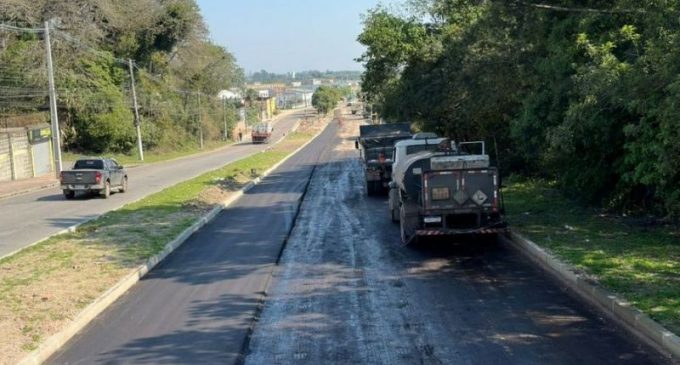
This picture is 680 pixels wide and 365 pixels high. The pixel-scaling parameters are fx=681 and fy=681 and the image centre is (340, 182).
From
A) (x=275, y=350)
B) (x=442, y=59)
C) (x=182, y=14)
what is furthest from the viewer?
(x=182, y=14)

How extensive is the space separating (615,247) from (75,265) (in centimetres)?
1005

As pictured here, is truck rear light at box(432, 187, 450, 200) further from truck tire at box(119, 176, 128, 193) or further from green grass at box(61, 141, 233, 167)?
green grass at box(61, 141, 233, 167)

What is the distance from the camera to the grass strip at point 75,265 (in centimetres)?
895

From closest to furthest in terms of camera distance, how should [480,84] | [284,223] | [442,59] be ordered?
[284,223] → [480,84] → [442,59]

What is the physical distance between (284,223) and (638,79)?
10210mm

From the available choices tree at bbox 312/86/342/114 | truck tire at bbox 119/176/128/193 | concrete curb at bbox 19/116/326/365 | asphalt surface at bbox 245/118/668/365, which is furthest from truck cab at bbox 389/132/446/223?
tree at bbox 312/86/342/114

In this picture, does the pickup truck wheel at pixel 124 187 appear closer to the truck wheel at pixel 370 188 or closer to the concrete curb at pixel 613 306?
the truck wheel at pixel 370 188

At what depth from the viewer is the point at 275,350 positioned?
7.71 metres

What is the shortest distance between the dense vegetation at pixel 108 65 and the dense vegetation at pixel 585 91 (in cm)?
4049

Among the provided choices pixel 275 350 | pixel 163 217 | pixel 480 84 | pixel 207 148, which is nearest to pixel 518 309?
pixel 275 350

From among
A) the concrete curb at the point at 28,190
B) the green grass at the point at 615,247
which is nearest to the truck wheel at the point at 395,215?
the green grass at the point at 615,247

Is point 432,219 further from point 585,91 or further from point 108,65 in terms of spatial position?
point 108,65

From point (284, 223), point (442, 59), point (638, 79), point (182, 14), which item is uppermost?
point (182, 14)

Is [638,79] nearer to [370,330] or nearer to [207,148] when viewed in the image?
[370,330]
